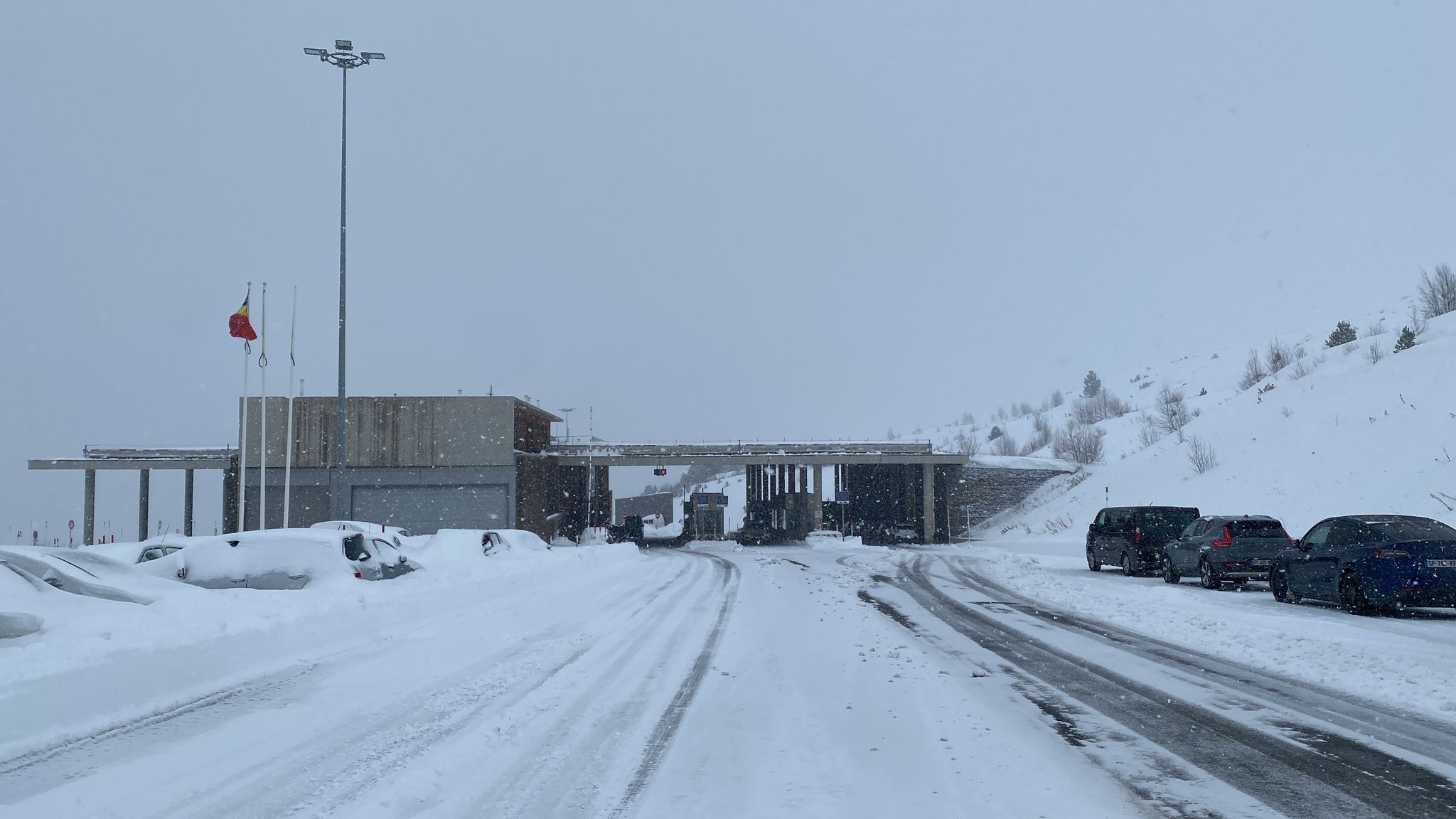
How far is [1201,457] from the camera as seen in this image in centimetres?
4725

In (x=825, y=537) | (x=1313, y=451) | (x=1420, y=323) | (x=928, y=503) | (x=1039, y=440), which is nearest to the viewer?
(x=1313, y=451)

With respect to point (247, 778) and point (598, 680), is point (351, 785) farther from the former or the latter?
point (598, 680)

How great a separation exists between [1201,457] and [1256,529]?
96.0 ft

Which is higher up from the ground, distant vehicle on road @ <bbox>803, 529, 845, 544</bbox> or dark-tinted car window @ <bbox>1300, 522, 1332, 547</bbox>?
dark-tinted car window @ <bbox>1300, 522, 1332, 547</bbox>

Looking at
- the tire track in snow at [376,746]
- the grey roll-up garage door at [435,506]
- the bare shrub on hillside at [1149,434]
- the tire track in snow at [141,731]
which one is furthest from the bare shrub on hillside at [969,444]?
the tire track in snow at [141,731]

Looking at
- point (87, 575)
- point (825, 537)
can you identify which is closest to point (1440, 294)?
point (825, 537)

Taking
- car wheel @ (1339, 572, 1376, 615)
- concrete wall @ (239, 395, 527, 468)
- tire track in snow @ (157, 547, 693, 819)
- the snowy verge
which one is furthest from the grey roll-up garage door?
tire track in snow @ (157, 547, 693, 819)

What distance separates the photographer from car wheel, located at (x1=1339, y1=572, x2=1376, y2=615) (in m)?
14.5

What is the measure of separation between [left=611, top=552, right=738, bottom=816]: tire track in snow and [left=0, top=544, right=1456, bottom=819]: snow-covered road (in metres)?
0.03

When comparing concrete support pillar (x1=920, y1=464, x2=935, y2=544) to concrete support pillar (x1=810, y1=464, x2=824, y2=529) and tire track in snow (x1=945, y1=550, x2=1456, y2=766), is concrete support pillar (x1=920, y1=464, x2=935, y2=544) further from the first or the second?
tire track in snow (x1=945, y1=550, x2=1456, y2=766)

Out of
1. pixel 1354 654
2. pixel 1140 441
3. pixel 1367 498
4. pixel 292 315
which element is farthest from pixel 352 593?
pixel 1140 441

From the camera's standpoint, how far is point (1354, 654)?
10.5m

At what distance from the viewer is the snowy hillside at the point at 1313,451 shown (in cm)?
3300

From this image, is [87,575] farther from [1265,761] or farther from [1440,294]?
[1440,294]
